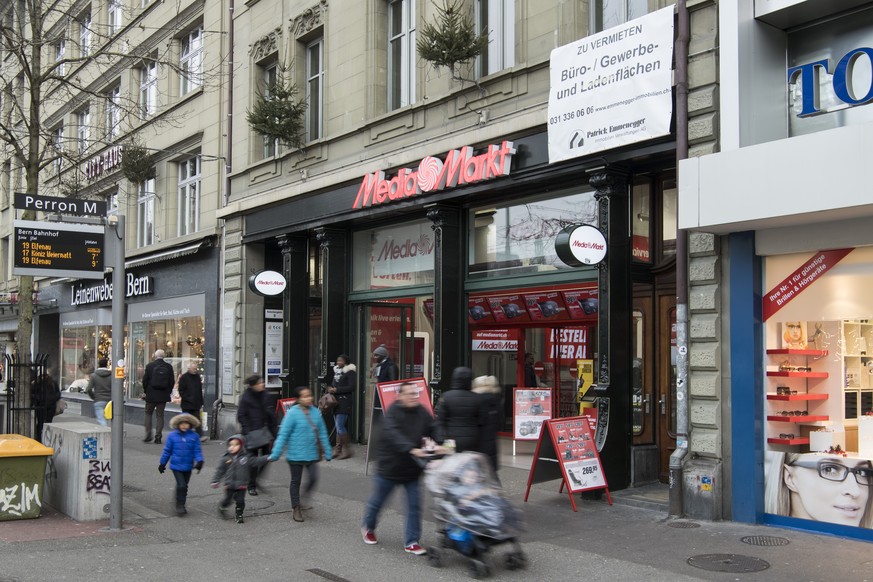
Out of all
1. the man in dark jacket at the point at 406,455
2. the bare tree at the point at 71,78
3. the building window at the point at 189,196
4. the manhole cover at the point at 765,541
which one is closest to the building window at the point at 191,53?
the bare tree at the point at 71,78

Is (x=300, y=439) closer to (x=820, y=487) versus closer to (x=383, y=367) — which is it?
(x=383, y=367)

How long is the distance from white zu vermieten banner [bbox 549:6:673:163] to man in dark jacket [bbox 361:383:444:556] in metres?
4.49

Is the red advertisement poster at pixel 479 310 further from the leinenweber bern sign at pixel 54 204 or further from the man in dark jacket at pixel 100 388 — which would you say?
the man in dark jacket at pixel 100 388

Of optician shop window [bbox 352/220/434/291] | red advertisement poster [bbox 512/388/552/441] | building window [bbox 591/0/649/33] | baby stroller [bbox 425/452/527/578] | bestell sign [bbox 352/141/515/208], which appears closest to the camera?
baby stroller [bbox 425/452/527/578]

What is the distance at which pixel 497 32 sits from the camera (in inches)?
515

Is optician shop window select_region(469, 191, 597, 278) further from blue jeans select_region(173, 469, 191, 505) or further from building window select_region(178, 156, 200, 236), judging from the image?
building window select_region(178, 156, 200, 236)

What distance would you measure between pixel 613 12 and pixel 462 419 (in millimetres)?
6255

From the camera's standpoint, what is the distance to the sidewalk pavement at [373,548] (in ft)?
23.6

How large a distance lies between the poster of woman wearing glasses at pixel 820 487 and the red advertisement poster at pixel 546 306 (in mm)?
4860

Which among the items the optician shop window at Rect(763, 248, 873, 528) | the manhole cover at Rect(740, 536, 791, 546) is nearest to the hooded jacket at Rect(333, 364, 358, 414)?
the optician shop window at Rect(763, 248, 873, 528)

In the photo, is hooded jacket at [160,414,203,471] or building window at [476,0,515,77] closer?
hooded jacket at [160,414,203,471]

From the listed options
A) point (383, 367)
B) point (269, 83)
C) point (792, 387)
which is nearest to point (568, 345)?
point (383, 367)

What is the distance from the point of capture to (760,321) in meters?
9.11

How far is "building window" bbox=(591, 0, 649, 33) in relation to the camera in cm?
1090
